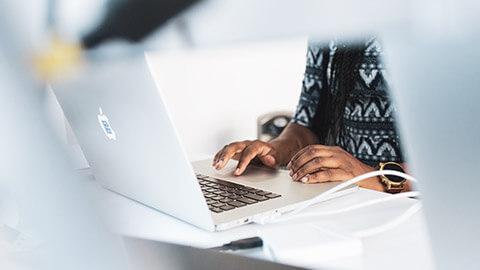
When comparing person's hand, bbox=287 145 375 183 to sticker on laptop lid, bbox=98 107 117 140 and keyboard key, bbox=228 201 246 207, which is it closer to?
keyboard key, bbox=228 201 246 207

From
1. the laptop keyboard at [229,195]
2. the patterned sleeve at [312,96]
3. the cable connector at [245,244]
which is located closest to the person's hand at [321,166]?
the laptop keyboard at [229,195]

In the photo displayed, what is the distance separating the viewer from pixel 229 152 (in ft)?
3.30

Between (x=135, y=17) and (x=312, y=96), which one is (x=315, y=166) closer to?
(x=312, y=96)

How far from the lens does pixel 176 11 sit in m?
0.11

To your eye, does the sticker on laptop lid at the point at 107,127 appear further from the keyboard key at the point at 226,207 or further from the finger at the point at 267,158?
the finger at the point at 267,158

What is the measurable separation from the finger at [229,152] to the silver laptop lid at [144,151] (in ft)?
0.82

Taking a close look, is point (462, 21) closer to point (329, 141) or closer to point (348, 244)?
point (348, 244)

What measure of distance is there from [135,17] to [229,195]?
0.68 metres

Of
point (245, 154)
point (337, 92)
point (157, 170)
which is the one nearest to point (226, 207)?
point (157, 170)

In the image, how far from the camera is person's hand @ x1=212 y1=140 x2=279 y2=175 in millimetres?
964

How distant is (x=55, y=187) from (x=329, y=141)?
139 cm

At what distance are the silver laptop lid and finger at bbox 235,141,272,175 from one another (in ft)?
0.85

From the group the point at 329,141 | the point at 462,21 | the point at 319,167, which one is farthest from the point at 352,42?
the point at 329,141

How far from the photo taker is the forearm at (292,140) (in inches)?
49.6
